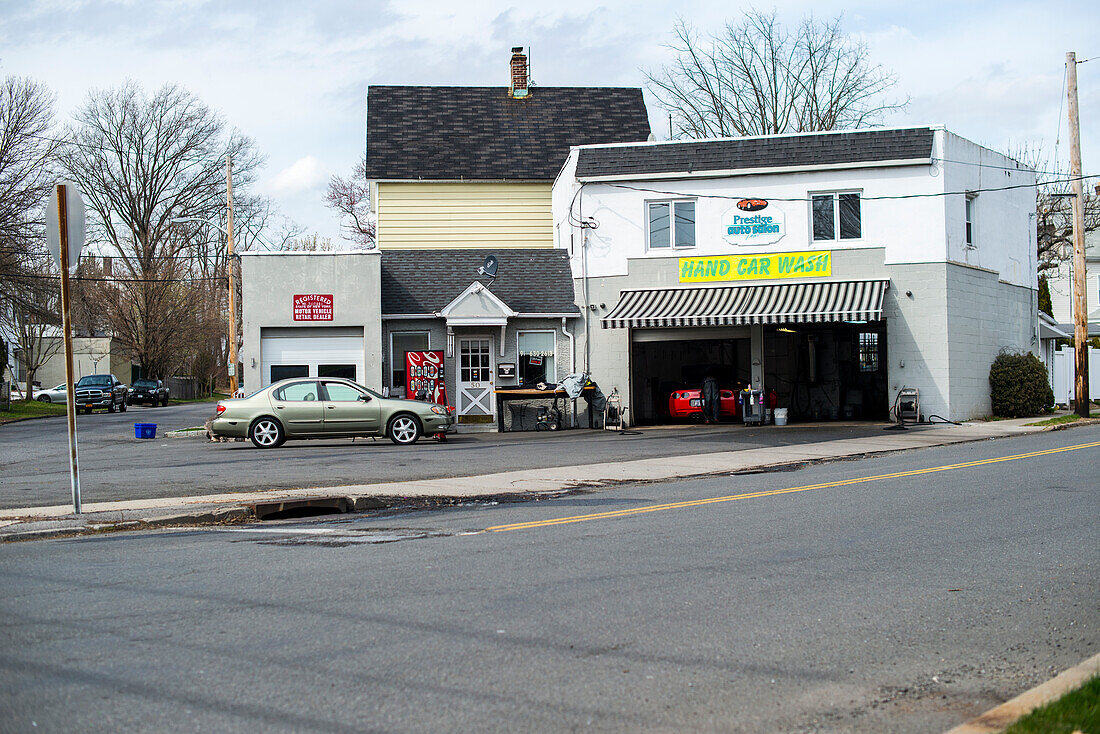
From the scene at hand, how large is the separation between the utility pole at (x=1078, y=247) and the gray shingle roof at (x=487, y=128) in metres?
11.7

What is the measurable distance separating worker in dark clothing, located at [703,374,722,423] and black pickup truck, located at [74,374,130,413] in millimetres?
32216

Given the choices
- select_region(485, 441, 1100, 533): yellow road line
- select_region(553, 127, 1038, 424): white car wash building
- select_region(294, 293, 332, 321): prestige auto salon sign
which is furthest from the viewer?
select_region(294, 293, 332, 321): prestige auto salon sign

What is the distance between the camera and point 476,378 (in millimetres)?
25047

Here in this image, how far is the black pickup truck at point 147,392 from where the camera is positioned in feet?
179

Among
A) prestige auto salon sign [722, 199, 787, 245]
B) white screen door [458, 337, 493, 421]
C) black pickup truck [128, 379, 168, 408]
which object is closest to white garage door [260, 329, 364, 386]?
white screen door [458, 337, 493, 421]

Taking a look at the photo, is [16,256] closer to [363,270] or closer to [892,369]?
[363,270]

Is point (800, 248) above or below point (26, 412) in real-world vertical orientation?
above

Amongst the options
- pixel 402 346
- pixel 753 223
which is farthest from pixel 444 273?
pixel 753 223

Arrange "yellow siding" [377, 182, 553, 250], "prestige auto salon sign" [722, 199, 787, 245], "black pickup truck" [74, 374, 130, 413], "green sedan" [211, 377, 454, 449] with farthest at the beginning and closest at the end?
"black pickup truck" [74, 374, 130, 413]
"yellow siding" [377, 182, 553, 250]
"prestige auto salon sign" [722, 199, 787, 245]
"green sedan" [211, 377, 454, 449]

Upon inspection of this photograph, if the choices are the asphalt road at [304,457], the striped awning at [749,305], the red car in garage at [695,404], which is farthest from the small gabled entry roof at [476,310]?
the red car in garage at [695,404]

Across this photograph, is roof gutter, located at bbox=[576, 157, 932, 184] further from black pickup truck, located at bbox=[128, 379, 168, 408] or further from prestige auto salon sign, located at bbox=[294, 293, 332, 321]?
black pickup truck, located at bbox=[128, 379, 168, 408]

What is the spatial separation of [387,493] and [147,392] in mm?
47676

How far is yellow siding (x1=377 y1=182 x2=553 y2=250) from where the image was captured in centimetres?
2839

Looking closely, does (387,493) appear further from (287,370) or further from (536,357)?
(536,357)
